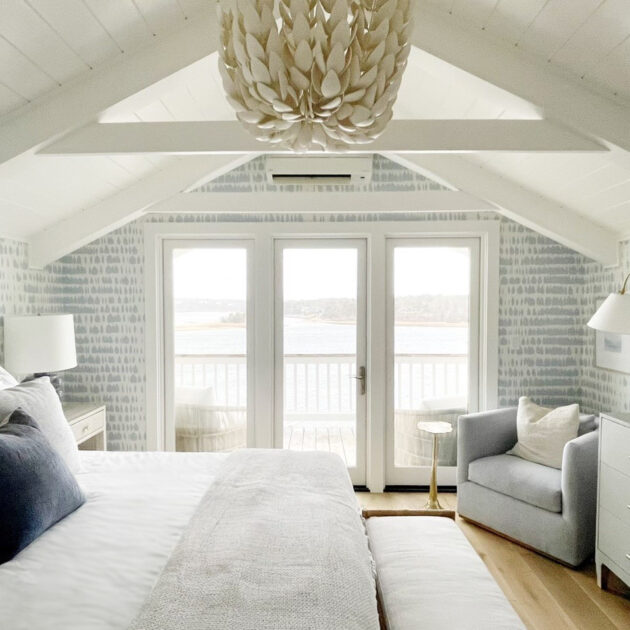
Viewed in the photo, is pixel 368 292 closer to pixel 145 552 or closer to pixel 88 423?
pixel 88 423

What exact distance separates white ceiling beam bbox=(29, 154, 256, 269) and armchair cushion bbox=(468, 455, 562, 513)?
2704 mm

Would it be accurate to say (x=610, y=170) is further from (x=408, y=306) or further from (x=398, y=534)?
(x=398, y=534)

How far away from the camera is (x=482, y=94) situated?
7.13 ft

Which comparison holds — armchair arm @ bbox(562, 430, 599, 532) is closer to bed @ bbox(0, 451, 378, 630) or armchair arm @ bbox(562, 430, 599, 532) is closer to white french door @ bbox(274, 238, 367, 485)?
bed @ bbox(0, 451, 378, 630)

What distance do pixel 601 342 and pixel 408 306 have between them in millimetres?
1381

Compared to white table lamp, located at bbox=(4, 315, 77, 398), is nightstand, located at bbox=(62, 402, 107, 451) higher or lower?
lower

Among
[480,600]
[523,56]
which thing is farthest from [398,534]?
[523,56]

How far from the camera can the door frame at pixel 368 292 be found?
144 inches

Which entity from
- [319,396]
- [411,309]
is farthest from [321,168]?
[319,396]

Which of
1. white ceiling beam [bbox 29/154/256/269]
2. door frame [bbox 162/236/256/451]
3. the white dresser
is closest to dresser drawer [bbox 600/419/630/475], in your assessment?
the white dresser

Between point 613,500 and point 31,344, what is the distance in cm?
332

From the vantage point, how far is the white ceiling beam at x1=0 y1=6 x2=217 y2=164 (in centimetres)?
208

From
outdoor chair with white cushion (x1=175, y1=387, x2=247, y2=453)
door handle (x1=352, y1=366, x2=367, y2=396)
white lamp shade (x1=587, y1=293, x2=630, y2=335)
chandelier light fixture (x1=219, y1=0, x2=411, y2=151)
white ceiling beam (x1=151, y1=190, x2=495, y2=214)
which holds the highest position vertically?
white ceiling beam (x1=151, y1=190, x2=495, y2=214)

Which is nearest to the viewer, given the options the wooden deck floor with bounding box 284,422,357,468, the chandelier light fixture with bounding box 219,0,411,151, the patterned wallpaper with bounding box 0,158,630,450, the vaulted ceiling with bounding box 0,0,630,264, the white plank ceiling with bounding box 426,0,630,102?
the chandelier light fixture with bounding box 219,0,411,151
